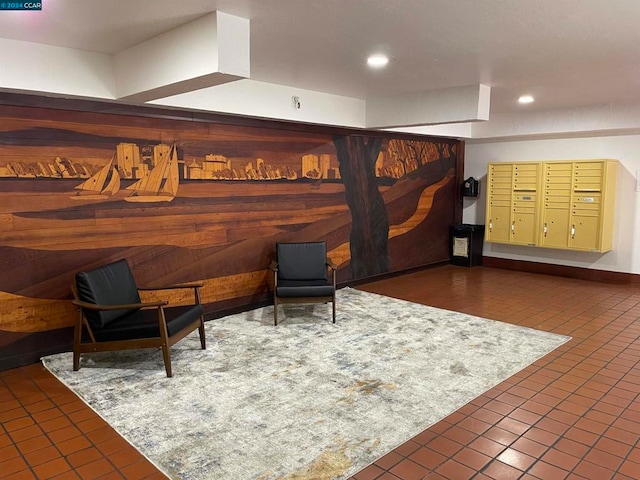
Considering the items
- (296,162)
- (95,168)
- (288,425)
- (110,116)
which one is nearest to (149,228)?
(95,168)

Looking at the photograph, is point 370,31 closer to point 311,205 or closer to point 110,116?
point 110,116

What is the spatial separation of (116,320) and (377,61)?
3026 mm

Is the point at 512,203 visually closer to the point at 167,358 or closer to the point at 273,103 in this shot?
the point at 273,103

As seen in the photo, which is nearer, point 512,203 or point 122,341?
point 122,341

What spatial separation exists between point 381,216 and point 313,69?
10.6 feet

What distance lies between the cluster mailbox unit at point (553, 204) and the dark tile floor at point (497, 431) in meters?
2.76

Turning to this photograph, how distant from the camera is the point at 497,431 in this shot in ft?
9.71

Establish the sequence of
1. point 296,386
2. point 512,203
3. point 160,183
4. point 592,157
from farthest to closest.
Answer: point 512,203, point 592,157, point 160,183, point 296,386

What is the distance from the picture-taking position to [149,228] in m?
4.73

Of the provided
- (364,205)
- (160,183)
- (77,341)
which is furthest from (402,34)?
(364,205)

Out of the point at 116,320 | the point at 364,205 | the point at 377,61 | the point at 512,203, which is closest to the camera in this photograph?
the point at 116,320

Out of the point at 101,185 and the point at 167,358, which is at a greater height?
the point at 101,185

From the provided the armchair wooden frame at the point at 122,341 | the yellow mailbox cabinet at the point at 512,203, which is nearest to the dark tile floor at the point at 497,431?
the armchair wooden frame at the point at 122,341

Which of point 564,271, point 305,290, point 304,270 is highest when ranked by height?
point 304,270
